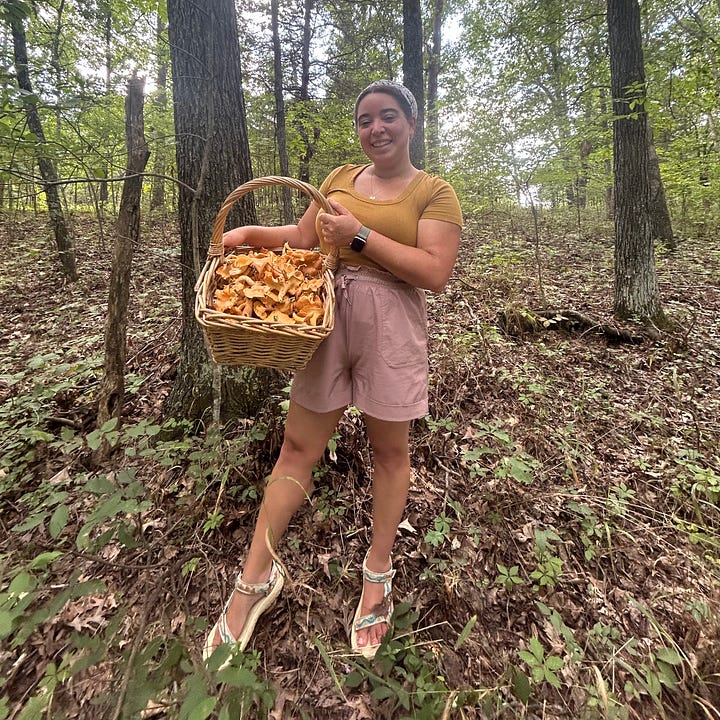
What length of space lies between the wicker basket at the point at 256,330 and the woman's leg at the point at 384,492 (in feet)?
1.58

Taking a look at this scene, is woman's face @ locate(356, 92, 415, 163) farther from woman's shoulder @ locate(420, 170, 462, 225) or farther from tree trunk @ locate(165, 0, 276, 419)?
tree trunk @ locate(165, 0, 276, 419)

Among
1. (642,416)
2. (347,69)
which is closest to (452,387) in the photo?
(642,416)

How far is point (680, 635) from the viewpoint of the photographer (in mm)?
1639

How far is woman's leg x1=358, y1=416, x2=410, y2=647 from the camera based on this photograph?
153cm

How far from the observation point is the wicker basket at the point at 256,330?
112 cm

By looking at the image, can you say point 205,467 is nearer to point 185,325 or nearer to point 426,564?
point 185,325

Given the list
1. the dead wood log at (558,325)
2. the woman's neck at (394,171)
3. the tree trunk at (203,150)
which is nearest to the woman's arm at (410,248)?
the woman's neck at (394,171)

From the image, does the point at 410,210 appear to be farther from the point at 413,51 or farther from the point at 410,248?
the point at 413,51

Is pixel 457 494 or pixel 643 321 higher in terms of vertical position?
pixel 643 321

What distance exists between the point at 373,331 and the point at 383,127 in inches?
29.8

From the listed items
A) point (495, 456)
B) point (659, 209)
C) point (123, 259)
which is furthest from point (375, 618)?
point (659, 209)

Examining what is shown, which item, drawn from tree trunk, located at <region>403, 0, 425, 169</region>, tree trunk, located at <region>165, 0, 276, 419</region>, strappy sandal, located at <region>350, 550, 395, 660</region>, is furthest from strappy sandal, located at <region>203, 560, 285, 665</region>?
tree trunk, located at <region>403, 0, 425, 169</region>

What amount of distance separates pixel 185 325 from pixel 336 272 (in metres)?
1.53

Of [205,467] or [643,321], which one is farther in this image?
[643,321]
